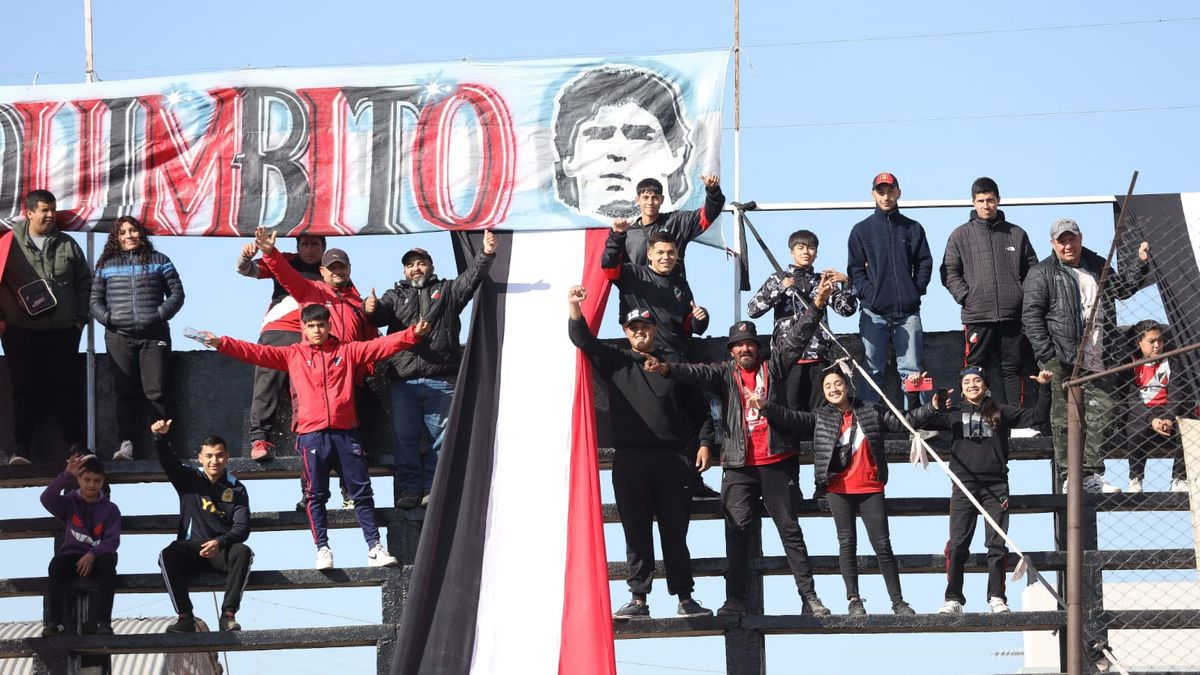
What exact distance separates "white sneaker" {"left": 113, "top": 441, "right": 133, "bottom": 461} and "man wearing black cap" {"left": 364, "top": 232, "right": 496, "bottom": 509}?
1750 millimetres

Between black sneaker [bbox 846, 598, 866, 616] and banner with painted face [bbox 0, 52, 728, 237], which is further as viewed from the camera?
banner with painted face [bbox 0, 52, 728, 237]

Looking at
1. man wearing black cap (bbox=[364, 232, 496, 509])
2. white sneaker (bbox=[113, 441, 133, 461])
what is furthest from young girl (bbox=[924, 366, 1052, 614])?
white sneaker (bbox=[113, 441, 133, 461])

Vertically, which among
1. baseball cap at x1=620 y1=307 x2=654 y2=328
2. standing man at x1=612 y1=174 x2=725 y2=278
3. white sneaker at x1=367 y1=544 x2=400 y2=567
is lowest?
white sneaker at x1=367 y1=544 x2=400 y2=567

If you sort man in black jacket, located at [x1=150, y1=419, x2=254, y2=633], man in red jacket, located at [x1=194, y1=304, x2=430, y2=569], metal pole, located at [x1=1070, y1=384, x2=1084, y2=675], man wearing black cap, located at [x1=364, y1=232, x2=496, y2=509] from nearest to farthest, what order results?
metal pole, located at [x1=1070, y1=384, x2=1084, y2=675] < man in black jacket, located at [x1=150, y1=419, x2=254, y2=633] < man in red jacket, located at [x1=194, y1=304, x2=430, y2=569] < man wearing black cap, located at [x1=364, y1=232, x2=496, y2=509]

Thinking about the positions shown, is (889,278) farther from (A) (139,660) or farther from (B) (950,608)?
(A) (139,660)

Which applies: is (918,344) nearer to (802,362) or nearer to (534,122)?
(802,362)

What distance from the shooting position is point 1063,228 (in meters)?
10.3

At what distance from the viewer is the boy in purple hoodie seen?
9672 mm

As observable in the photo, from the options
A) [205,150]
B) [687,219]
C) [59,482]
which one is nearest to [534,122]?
[687,219]

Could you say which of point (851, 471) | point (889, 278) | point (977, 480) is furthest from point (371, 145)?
point (977, 480)

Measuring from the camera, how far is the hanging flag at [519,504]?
9289 millimetres

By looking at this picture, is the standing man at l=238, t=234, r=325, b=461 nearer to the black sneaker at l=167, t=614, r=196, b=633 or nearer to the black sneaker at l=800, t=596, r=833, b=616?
the black sneaker at l=167, t=614, r=196, b=633

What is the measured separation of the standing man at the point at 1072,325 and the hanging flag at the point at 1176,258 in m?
0.31

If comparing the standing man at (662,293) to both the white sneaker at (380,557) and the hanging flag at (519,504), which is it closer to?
the hanging flag at (519,504)
